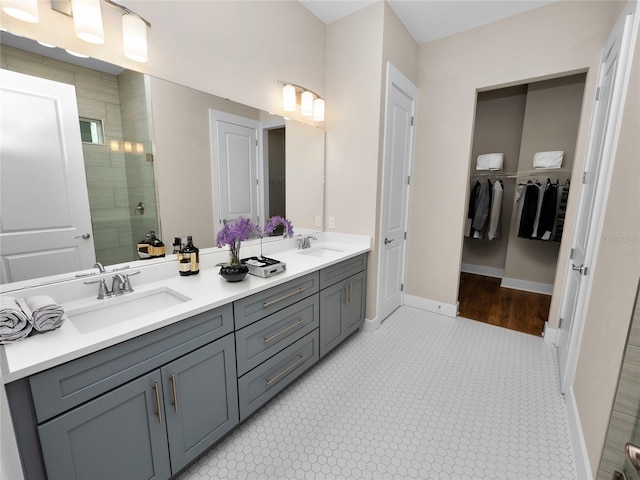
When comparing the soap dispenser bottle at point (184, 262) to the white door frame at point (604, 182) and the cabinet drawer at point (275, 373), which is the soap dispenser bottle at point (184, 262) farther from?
the white door frame at point (604, 182)

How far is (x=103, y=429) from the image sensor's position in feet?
3.42

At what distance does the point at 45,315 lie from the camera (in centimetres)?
105

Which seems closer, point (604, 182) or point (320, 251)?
point (604, 182)

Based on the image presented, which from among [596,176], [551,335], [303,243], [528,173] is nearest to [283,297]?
[303,243]

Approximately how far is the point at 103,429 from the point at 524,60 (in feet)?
12.3

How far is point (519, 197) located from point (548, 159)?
0.56 m

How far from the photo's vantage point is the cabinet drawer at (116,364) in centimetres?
90

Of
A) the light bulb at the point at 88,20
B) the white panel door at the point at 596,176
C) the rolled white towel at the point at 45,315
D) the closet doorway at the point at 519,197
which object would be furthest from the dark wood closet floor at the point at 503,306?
the light bulb at the point at 88,20

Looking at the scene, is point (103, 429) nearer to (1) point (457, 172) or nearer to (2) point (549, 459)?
(2) point (549, 459)

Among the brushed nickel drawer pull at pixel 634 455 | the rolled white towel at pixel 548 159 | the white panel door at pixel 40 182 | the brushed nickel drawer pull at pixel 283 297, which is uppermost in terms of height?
the rolled white towel at pixel 548 159

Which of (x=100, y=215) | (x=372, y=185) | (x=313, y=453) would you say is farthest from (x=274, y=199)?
(x=313, y=453)

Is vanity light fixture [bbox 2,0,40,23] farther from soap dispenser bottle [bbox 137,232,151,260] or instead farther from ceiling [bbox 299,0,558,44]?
ceiling [bbox 299,0,558,44]

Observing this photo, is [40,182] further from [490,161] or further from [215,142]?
[490,161]

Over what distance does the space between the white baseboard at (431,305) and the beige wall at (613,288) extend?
1443 mm
